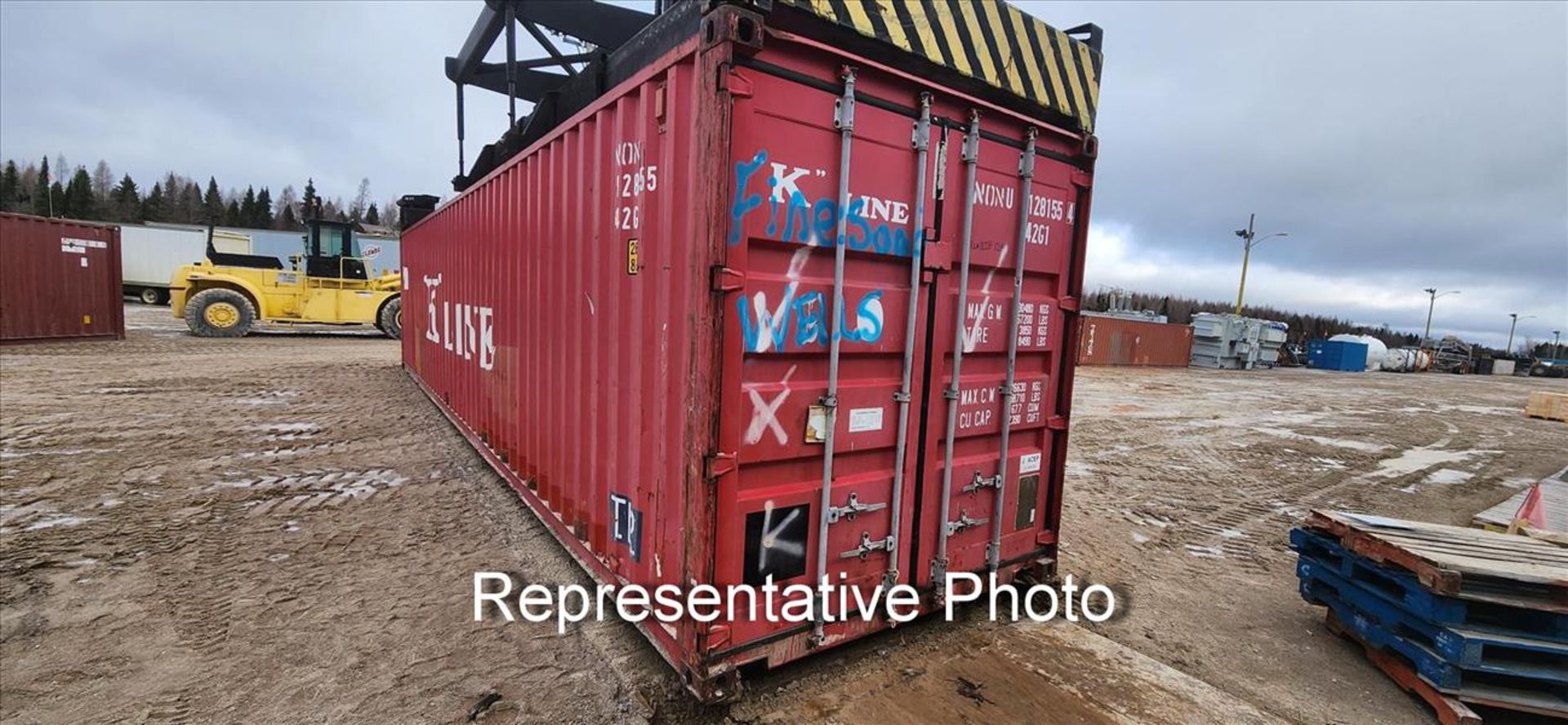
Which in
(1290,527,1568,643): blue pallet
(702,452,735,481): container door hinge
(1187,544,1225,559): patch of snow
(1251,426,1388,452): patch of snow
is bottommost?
(1187,544,1225,559): patch of snow

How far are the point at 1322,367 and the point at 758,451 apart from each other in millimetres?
53438

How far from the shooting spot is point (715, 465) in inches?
104

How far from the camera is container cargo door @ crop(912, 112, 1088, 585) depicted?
11.0 ft

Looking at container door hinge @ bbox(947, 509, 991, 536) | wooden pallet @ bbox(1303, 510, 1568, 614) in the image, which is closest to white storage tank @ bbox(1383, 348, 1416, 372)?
wooden pallet @ bbox(1303, 510, 1568, 614)

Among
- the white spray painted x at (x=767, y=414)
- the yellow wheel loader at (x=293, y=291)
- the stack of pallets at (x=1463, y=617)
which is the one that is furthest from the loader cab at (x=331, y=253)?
the stack of pallets at (x=1463, y=617)

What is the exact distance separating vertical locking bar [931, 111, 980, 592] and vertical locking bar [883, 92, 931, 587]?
0.91 feet

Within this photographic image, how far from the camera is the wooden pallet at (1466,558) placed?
122 inches

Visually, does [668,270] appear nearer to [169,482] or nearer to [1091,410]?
[169,482]

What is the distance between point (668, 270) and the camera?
2.78 m

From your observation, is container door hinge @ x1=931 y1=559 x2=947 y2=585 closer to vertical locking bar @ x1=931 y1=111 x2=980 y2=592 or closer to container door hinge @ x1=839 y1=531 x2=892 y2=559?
vertical locking bar @ x1=931 y1=111 x2=980 y2=592

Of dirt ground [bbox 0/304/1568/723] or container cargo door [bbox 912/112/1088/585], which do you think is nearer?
dirt ground [bbox 0/304/1568/723]

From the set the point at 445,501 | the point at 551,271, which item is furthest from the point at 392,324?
the point at 551,271

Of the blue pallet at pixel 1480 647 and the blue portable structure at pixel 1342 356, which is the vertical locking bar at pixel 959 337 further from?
the blue portable structure at pixel 1342 356

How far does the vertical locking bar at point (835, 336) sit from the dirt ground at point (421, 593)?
63 centimetres
